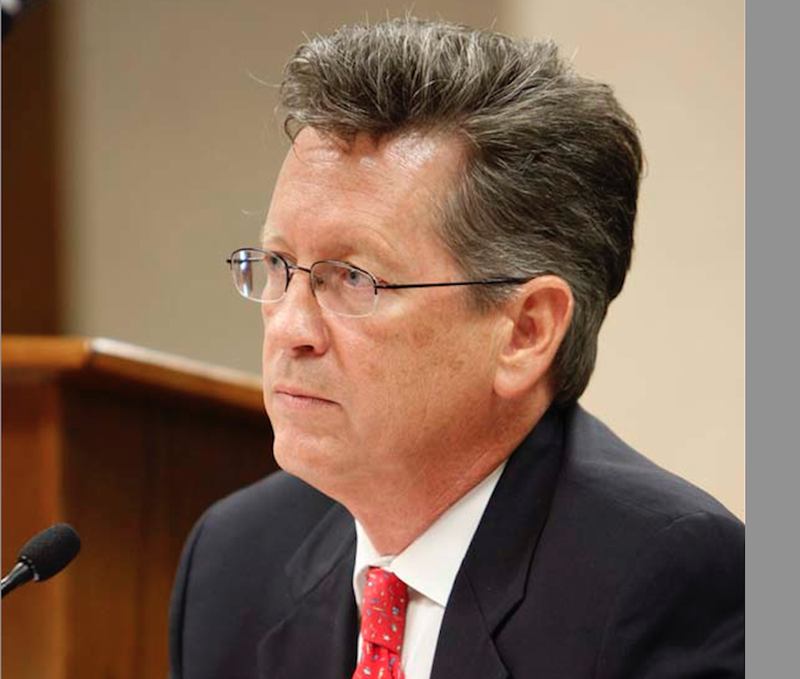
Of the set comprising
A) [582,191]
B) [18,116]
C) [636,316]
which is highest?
[18,116]

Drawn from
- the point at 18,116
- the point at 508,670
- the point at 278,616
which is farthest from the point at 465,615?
the point at 18,116

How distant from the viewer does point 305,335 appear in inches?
65.4

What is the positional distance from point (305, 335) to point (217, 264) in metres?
2.40

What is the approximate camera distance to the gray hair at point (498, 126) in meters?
1.69

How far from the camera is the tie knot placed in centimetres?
175

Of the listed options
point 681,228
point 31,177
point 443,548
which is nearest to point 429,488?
point 443,548

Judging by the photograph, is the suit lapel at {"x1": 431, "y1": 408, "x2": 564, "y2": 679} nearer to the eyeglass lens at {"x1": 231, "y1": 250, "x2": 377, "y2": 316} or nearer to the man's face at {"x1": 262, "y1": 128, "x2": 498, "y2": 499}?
the man's face at {"x1": 262, "y1": 128, "x2": 498, "y2": 499}

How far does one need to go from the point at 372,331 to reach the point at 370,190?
0.56ft

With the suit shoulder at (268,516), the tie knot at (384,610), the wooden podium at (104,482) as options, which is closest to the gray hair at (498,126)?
the tie knot at (384,610)

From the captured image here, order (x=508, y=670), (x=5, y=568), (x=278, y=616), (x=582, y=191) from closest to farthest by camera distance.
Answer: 1. (x=508, y=670)
2. (x=582, y=191)
3. (x=278, y=616)
4. (x=5, y=568)

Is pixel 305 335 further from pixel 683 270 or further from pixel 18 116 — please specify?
pixel 18 116

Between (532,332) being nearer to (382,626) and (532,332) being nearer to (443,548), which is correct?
(443,548)

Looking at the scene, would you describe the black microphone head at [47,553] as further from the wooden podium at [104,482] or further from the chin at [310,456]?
the wooden podium at [104,482]

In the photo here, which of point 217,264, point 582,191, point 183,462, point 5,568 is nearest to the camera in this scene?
point 582,191
